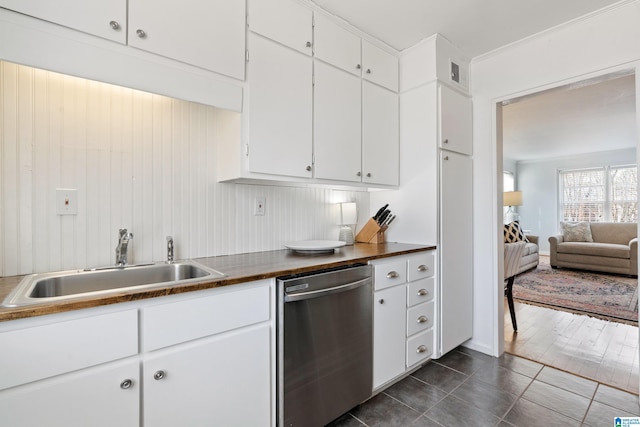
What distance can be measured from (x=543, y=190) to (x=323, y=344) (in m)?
8.46

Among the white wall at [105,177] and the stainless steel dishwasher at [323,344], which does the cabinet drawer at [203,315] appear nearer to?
the stainless steel dishwasher at [323,344]

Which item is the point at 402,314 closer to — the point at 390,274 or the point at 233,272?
the point at 390,274

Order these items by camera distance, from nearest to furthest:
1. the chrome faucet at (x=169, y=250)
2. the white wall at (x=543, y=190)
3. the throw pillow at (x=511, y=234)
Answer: the chrome faucet at (x=169, y=250)
the throw pillow at (x=511, y=234)
the white wall at (x=543, y=190)

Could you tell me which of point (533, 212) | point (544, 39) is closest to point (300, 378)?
point (544, 39)

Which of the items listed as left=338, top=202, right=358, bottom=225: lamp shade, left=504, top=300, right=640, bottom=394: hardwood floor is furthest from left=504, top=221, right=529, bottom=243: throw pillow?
left=338, top=202, right=358, bottom=225: lamp shade

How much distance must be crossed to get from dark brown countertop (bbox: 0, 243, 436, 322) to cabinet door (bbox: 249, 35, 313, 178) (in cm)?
50

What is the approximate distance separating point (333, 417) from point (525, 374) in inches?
58.4

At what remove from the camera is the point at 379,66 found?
2.27 metres

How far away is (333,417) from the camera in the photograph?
1.57 metres

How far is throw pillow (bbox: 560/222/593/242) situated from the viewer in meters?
5.75

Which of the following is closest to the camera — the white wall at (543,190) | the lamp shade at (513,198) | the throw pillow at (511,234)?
the throw pillow at (511,234)

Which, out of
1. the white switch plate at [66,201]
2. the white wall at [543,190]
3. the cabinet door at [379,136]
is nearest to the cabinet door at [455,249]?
the cabinet door at [379,136]

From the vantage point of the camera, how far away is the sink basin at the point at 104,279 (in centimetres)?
112

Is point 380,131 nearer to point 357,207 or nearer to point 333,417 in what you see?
point 357,207
